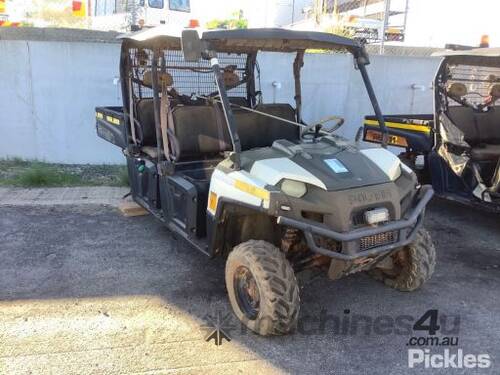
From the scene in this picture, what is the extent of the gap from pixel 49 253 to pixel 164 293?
1.23 meters

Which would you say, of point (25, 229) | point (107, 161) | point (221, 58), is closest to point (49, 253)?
point (25, 229)

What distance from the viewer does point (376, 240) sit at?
2912 millimetres

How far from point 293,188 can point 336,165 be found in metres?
0.34

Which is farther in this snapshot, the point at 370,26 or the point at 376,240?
the point at 370,26

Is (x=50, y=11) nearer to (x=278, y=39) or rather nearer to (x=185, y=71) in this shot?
(x=185, y=71)

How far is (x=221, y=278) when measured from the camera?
376 cm

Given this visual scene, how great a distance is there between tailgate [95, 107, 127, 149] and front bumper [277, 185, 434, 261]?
244 cm

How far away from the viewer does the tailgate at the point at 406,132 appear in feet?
17.2

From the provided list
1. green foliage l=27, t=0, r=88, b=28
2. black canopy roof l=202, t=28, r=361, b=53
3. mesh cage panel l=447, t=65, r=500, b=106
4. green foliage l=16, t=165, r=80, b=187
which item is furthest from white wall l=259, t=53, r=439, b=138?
green foliage l=27, t=0, r=88, b=28

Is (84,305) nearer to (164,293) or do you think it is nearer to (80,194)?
(164,293)

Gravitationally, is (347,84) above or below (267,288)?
above

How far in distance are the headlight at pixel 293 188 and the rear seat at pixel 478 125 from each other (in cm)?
320

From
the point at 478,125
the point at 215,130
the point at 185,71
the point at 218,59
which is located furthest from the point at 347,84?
the point at 218,59

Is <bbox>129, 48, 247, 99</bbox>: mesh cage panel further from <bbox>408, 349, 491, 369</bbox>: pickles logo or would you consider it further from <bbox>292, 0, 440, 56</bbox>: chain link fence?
<bbox>292, 0, 440, 56</bbox>: chain link fence
